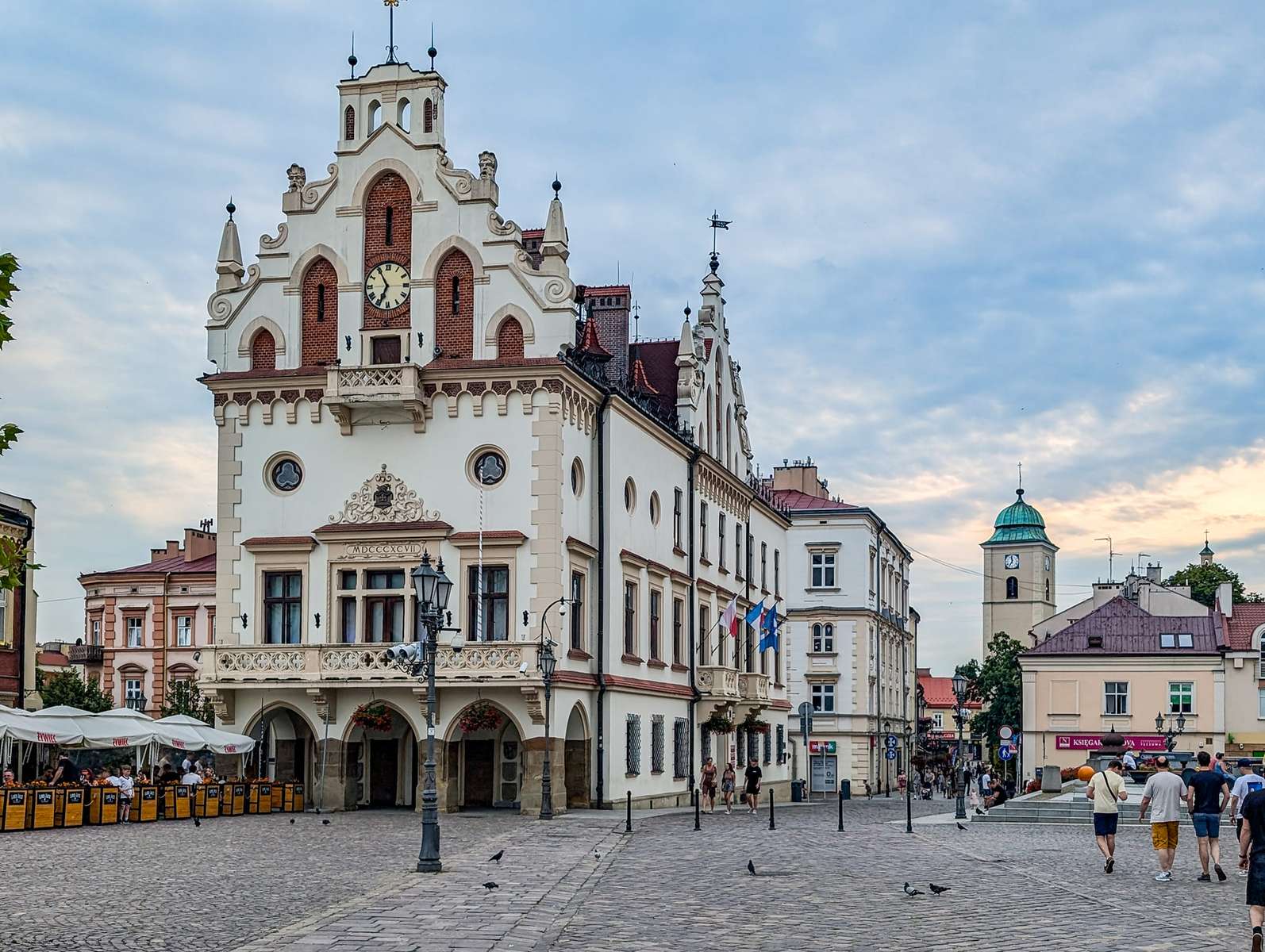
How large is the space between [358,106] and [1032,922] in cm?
3250

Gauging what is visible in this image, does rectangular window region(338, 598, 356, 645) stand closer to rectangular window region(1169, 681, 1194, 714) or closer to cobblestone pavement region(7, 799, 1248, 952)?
cobblestone pavement region(7, 799, 1248, 952)

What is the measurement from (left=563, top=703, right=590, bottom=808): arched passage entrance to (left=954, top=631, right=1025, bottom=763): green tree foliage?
180 ft

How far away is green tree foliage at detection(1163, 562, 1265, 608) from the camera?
107688mm

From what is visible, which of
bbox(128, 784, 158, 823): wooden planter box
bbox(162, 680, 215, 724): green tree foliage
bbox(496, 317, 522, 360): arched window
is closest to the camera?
bbox(128, 784, 158, 823): wooden planter box

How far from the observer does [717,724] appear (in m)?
54.1

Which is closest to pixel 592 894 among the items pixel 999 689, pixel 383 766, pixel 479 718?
pixel 479 718

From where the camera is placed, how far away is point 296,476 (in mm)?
43625

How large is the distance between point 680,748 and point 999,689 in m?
51.9

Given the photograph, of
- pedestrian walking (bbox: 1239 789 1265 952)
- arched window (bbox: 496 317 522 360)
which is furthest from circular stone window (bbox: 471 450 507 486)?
pedestrian walking (bbox: 1239 789 1265 952)

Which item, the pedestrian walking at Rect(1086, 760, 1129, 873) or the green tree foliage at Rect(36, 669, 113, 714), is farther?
the green tree foliage at Rect(36, 669, 113, 714)

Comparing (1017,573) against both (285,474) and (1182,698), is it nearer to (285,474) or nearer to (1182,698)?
(1182,698)

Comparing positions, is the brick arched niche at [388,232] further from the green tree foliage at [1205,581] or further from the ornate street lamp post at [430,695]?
the green tree foliage at [1205,581]

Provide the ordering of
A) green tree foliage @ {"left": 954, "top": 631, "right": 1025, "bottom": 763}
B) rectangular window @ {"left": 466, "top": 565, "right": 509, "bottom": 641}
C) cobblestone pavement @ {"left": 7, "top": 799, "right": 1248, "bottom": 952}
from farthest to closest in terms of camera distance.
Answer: green tree foliage @ {"left": 954, "top": 631, "right": 1025, "bottom": 763}
rectangular window @ {"left": 466, "top": 565, "right": 509, "bottom": 641}
cobblestone pavement @ {"left": 7, "top": 799, "right": 1248, "bottom": 952}

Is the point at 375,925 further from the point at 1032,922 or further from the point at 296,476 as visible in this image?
the point at 296,476
